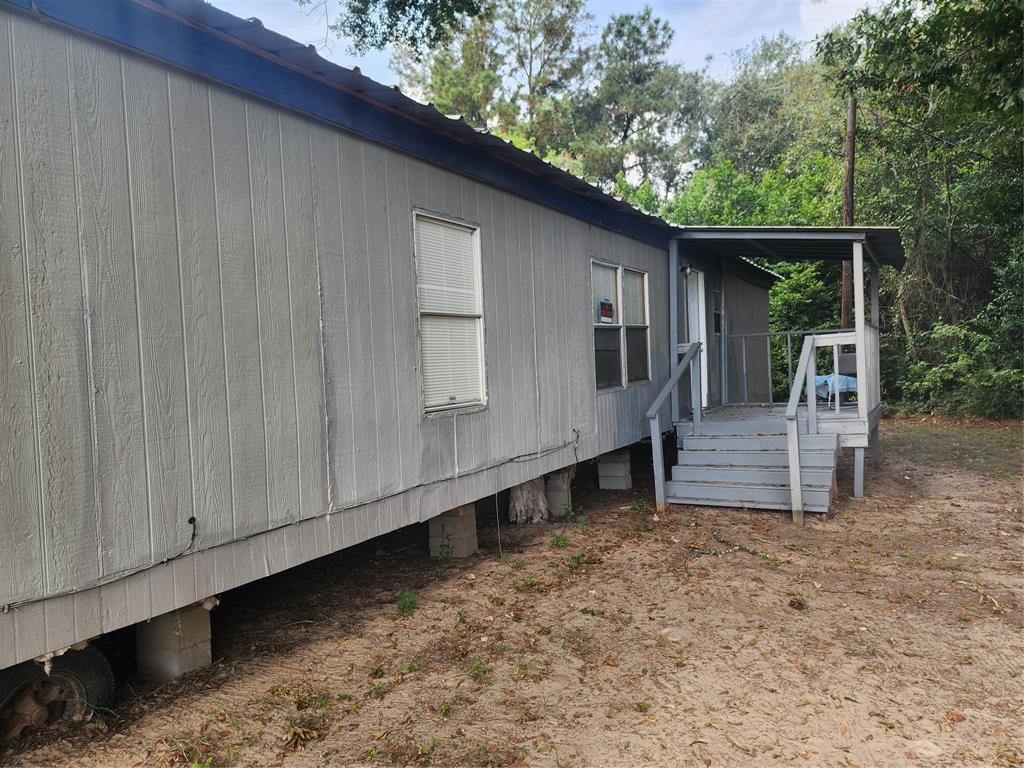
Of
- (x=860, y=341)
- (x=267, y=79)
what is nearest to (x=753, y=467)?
(x=860, y=341)

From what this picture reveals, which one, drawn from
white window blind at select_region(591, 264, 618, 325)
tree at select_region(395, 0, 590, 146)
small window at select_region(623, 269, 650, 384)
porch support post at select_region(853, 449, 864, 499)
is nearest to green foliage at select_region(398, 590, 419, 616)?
white window blind at select_region(591, 264, 618, 325)

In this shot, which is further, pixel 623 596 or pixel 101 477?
pixel 623 596

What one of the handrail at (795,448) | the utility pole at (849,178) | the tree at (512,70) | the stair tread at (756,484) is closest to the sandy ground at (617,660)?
the handrail at (795,448)

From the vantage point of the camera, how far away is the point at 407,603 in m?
4.77

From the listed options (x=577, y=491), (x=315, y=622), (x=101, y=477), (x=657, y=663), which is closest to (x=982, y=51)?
(x=577, y=491)

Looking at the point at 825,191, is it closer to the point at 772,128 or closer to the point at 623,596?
the point at 772,128

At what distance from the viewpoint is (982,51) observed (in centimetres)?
833

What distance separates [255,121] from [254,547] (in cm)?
222

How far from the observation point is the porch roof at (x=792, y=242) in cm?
805

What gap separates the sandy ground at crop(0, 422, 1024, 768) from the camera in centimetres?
307

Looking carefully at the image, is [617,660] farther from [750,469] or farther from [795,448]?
[750,469]

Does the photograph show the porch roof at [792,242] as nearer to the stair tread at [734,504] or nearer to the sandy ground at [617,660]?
the stair tread at [734,504]

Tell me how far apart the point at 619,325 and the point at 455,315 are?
3.21 meters

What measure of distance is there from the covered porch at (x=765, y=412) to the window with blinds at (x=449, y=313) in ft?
8.39
